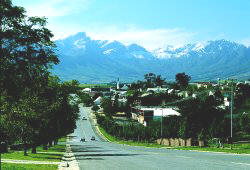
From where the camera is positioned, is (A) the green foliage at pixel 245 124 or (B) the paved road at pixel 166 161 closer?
(B) the paved road at pixel 166 161

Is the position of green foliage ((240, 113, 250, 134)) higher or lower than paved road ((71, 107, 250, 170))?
higher

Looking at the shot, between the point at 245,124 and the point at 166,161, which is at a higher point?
the point at 245,124

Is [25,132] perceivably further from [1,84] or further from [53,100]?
[1,84]

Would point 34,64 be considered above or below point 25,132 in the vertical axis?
above

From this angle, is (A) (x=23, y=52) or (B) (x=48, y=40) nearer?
(A) (x=23, y=52)

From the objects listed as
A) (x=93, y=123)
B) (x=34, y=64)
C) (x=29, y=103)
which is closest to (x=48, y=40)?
(x=34, y=64)

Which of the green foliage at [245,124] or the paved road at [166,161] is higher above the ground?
the green foliage at [245,124]

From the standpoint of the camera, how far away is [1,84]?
21938 mm

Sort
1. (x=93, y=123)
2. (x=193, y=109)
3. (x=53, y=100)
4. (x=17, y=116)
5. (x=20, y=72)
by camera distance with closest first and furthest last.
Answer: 1. (x=20, y=72)
2. (x=17, y=116)
3. (x=53, y=100)
4. (x=193, y=109)
5. (x=93, y=123)

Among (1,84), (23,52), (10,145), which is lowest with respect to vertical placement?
(10,145)

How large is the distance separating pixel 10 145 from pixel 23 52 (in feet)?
115

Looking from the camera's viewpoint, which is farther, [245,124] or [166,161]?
[245,124]

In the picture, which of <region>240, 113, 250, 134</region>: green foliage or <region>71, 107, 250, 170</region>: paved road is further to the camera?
<region>240, 113, 250, 134</region>: green foliage

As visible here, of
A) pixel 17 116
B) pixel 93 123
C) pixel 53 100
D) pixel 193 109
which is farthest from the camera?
pixel 93 123
